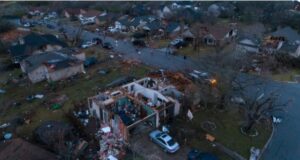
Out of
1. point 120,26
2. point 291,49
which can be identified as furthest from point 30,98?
point 291,49

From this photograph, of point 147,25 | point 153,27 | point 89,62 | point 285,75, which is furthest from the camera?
point 147,25

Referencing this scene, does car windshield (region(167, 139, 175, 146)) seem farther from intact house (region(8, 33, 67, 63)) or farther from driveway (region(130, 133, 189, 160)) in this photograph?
intact house (region(8, 33, 67, 63))

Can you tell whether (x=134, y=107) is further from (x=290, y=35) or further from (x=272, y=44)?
(x=290, y=35)

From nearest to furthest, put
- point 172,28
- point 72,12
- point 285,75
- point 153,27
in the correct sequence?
point 285,75
point 172,28
point 153,27
point 72,12

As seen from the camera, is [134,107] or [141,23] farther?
[141,23]

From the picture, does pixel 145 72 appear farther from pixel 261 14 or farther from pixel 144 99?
pixel 261 14

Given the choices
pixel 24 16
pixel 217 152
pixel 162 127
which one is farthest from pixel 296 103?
pixel 24 16
